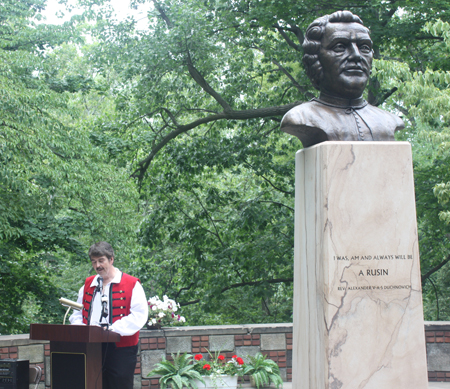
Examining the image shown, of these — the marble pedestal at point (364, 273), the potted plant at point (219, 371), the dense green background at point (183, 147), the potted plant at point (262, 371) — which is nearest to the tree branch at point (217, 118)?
the dense green background at point (183, 147)

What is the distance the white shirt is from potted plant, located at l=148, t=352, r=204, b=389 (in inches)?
77.3

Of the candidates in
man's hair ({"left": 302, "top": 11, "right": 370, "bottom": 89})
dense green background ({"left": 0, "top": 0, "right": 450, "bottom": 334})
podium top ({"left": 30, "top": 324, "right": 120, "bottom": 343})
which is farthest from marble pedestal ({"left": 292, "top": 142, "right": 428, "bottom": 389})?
dense green background ({"left": 0, "top": 0, "right": 450, "bottom": 334})

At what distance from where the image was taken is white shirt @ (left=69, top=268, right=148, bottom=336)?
3.88 metres

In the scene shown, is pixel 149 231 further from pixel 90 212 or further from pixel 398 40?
pixel 398 40

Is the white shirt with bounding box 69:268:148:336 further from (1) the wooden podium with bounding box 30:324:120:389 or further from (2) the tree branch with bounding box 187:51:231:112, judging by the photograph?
(2) the tree branch with bounding box 187:51:231:112

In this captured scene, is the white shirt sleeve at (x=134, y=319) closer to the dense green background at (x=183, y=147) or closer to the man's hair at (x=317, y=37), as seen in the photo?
the man's hair at (x=317, y=37)

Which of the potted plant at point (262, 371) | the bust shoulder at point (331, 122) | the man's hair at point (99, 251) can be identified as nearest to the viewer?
the man's hair at point (99, 251)

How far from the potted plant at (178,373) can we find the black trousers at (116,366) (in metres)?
1.77

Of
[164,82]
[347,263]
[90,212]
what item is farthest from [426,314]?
[347,263]

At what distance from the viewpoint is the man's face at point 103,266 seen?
400 cm

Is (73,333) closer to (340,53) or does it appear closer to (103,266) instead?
→ (103,266)

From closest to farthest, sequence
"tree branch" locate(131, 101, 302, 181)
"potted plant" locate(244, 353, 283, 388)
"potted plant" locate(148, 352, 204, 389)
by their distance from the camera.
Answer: "potted plant" locate(148, 352, 204, 389) < "potted plant" locate(244, 353, 283, 388) < "tree branch" locate(131, 101, 302, 181)

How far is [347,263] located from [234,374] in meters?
2.78

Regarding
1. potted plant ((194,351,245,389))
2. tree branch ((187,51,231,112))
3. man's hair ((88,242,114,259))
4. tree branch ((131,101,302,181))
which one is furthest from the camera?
tree branch ((187,51,231,112))
